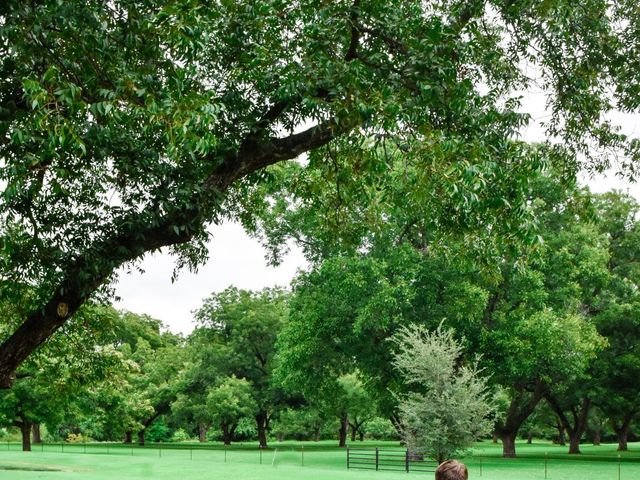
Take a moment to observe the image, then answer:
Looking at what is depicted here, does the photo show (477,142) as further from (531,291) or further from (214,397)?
(214,397)

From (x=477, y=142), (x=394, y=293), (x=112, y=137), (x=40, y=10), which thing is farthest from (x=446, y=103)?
(x=394, y=293)

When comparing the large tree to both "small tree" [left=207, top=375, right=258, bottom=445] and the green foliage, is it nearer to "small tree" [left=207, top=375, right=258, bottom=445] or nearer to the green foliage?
"small tree" [left=207, top=375, right=258, bottom=445]

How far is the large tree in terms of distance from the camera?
783cm

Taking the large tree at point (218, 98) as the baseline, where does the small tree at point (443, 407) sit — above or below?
below

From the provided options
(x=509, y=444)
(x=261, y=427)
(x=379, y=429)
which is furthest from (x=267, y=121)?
(x=379, y=429)

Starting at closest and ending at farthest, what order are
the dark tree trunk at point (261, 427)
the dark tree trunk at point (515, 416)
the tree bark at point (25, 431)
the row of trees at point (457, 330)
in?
1. the row of trees at point (457, 330)
2. the dark tree trunk at point (515, 416)
3. the tree bark at point (25, 431)
4. the dark tree trunk at point (261, 427)

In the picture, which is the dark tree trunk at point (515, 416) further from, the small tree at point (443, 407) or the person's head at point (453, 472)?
the person's head at point (453, 472)

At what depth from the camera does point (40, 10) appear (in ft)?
24.5

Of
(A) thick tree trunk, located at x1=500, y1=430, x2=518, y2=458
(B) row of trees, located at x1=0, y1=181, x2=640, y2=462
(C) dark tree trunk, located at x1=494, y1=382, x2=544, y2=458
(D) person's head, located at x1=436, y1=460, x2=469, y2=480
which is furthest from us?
(A) thick tree trunk, located at x1=500, y1=430, x2=518, y2=458

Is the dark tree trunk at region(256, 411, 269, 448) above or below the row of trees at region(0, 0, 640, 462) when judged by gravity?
below

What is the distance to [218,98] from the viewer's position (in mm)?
10211

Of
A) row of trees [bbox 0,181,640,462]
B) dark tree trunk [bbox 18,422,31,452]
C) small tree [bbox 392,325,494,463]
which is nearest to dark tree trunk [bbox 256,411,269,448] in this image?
row of trees [bbox 0,181,640,462]

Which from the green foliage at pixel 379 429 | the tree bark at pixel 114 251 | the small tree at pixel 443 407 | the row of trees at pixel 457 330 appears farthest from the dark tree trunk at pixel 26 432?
the tree bark at pixel 114 251

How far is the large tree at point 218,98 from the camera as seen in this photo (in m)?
7.83
